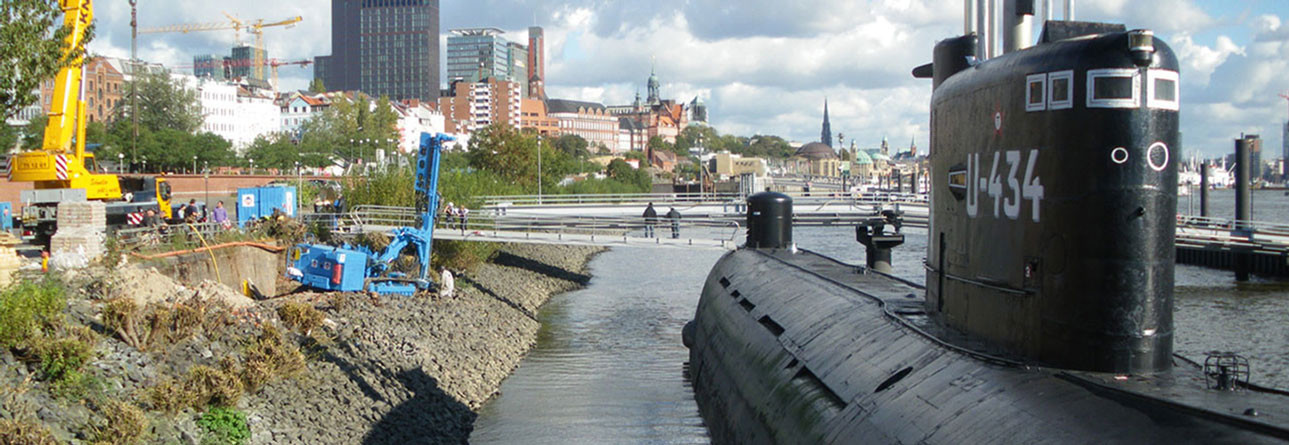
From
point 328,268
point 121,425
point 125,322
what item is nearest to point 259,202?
point 328,268

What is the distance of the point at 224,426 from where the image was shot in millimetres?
14688

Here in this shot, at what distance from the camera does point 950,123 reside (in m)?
10.3

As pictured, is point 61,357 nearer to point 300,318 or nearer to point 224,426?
point 224,426

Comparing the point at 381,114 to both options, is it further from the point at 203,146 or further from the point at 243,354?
the point at 243,354

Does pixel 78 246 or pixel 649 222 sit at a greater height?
pixel 649 222

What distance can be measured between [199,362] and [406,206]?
24938 mm

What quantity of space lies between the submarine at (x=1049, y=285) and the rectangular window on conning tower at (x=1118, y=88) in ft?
0.03

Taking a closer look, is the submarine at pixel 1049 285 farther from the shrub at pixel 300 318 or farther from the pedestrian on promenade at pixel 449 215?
the pedestrian on promenade at pixel 449 215

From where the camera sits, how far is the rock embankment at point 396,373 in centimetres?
1644

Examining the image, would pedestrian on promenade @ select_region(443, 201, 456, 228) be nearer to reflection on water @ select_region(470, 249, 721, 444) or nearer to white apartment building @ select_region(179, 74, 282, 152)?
reflection on water @ select_region(470, 249, 721, 444)

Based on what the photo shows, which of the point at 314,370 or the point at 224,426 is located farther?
the point at 314,370

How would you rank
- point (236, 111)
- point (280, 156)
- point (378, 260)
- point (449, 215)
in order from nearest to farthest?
1. point (378, 260)
2. point (449, 215)
3. point (280, 156)
4. point (236, 111)

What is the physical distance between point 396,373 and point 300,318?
2.39m

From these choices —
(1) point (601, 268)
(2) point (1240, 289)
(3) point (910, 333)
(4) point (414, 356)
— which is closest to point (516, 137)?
(1) point (601, 268)
